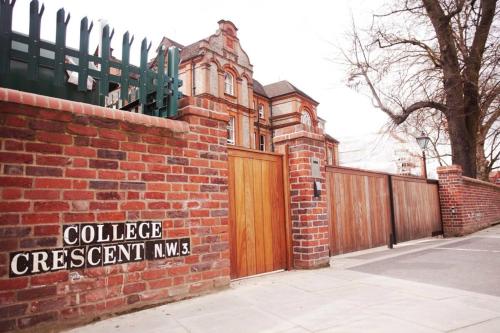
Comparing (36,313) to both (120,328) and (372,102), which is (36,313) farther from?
(372,102)

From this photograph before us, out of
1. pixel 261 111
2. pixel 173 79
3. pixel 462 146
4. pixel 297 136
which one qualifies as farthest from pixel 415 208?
pixel 261 111

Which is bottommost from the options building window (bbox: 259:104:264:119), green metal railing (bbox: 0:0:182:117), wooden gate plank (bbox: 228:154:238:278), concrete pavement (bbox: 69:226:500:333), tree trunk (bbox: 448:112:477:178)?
concrete pavement (bbox: 69:226:500:333)

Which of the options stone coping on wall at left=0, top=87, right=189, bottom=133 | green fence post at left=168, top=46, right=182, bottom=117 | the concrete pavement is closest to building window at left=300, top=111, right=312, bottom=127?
the concrete pavement

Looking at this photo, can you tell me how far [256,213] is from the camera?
4.58 meters

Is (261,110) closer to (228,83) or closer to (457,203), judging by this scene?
(228,83)

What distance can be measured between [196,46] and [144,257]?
22.8 meters

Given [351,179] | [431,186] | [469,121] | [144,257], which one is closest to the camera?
[144,257]

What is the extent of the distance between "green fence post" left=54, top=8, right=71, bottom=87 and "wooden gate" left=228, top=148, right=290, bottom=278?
6.95ft

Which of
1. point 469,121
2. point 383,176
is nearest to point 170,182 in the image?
point 383,176

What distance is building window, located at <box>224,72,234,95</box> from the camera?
24.9m

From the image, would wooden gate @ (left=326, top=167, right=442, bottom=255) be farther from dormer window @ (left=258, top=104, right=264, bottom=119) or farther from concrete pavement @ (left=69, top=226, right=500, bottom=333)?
dormer window @ (left=258, top=104, right=264, bottom=119)

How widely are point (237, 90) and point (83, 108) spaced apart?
23318 mm

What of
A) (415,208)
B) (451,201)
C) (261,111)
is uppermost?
(261,111)

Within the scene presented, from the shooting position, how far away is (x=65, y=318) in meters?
2.61
